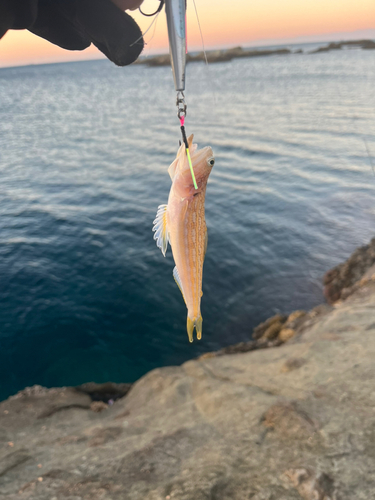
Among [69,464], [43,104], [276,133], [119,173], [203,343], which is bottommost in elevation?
[203,343]

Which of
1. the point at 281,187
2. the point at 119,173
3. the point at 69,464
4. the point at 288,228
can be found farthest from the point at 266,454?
the point at 119,173

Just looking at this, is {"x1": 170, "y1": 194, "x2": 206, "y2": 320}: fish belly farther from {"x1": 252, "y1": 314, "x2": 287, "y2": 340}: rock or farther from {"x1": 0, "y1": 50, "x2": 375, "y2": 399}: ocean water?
{"x1": 252, "y1": 314, "x2": 287, "y2": 340}: rock

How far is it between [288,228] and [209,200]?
12.3ft

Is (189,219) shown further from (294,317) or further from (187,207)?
(294,317)

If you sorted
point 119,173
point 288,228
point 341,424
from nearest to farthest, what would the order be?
point 341,424 → point 288,228 → point 119,173

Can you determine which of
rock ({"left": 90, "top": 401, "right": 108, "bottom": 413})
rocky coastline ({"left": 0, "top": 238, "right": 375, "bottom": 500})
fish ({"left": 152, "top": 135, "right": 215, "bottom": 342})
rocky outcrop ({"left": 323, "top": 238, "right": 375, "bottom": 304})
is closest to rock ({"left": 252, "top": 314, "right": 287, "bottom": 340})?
rocky outcrop ({"left": 323, "top": 238, "right": 375, "bottom": 304})

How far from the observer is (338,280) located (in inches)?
383

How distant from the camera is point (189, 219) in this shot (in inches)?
102

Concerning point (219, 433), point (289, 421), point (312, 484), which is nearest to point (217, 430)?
point (219, 433)

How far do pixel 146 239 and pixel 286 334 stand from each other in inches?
241

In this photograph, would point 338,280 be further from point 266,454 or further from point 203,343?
point 266,454

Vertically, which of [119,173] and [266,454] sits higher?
[119,173]

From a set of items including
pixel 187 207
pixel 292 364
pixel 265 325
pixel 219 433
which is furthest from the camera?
pixel 265 325

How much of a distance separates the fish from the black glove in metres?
1.57
